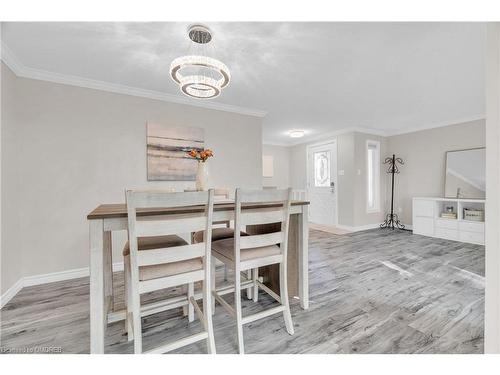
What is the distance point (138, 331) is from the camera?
1.15m

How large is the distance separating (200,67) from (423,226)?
498cm

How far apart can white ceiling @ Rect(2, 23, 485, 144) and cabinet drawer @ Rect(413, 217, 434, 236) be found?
2.17 m

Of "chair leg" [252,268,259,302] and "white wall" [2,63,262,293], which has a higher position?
"white wall" [2,63,262,293]

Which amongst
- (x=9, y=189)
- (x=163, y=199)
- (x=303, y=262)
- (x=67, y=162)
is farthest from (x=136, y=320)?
(x=67, y=162)

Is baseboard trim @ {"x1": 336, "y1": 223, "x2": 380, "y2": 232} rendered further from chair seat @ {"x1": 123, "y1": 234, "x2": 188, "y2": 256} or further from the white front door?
chair seat @ {"x1": 123, "y1": 234, "x2": 188, "y2": 256}

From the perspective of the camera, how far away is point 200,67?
1.83 meters

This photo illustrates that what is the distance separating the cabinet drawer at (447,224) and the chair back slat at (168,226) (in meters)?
4.85

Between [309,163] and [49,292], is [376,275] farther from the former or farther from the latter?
[309,163]

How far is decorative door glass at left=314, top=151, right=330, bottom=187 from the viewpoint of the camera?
219 inches

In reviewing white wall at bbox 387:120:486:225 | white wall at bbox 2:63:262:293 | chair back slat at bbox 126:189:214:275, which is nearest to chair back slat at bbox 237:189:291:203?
chair back slat at bbox 126:189:214:275

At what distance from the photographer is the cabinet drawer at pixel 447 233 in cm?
403
